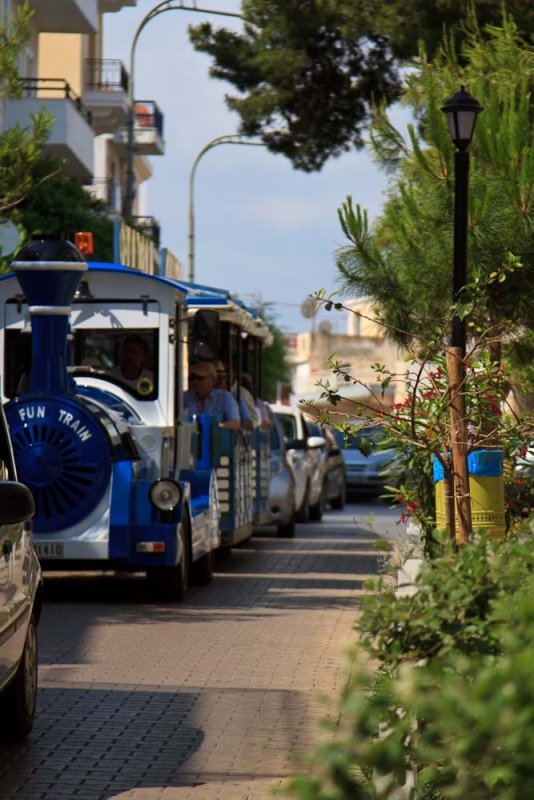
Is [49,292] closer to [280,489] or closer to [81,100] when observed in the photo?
[280,489]

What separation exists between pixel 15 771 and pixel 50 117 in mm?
8066

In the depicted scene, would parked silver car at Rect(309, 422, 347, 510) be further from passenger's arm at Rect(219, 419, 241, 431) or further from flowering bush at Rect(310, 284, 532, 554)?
flowering bush at Rect(310, 284, 532, 554)

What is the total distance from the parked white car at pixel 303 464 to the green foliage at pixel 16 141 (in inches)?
493

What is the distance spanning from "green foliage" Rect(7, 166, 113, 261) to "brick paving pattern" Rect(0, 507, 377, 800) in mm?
13950

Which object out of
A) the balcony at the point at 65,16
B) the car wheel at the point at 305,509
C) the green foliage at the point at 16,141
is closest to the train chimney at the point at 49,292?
the green foliage at the point at 16,141

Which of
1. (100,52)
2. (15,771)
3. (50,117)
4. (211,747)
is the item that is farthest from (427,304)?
(100,52)

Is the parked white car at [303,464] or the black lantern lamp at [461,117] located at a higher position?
the black lantern lamp at [461,117]

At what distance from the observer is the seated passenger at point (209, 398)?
17.5 m

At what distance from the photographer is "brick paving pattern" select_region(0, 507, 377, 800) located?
741cm

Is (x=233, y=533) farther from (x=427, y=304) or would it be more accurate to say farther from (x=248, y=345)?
(x=427, y=304)

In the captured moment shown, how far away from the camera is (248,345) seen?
20.6 m

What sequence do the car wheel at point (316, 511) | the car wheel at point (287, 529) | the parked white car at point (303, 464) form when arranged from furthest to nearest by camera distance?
the car wheel at point (316, 511)
the parked white car at point (303, 464)
the car wheel at point (287, 529)

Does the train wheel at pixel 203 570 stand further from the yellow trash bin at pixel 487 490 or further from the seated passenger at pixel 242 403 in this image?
the yellow trash bin at pixel 487 490

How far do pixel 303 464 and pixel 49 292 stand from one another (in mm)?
14522
